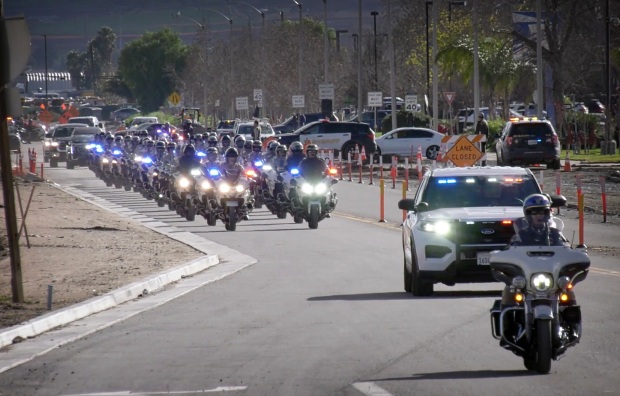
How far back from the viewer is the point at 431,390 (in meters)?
11.4

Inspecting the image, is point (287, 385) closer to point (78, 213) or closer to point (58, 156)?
point (78, 213)

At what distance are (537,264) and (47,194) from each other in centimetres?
3714

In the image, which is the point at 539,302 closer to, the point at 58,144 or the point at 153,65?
the point at 58,144

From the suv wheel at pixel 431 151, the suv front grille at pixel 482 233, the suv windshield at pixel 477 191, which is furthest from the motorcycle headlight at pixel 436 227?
the suv wheel at pixel 431 151

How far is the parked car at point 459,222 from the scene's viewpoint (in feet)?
57.9

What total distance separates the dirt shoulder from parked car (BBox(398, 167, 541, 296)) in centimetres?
416

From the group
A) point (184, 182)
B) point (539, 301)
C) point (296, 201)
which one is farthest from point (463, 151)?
point (539, 301)

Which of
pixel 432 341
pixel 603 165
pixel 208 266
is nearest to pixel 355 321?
pixel 432 341

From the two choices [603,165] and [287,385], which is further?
[603,165]

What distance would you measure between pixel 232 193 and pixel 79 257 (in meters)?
7.08

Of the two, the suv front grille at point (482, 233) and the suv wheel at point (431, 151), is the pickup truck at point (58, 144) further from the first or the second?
the suv front grille at point (482, 233)

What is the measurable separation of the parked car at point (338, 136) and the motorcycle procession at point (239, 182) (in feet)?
73.0

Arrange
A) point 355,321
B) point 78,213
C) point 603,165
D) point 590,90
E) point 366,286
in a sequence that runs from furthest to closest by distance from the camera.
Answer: point 590,90 < point 603,165 < point 78,213 < point 366,286 < point 355,321

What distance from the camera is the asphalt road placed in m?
11.8
